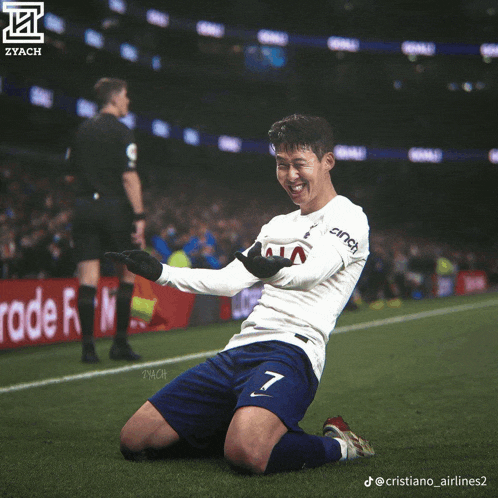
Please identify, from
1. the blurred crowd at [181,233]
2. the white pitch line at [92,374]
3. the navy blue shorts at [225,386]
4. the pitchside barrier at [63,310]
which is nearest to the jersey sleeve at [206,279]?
the navy blue shorts at [225,386]

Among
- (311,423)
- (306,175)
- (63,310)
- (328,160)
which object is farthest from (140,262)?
(63,310)

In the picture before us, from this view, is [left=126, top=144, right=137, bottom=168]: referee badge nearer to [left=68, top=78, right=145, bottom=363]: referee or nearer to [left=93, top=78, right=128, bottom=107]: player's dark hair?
[left=68, top=78, right=145, bottom=363]: referee

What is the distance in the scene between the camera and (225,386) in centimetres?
279

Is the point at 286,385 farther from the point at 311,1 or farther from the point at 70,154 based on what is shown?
the point at 311,1

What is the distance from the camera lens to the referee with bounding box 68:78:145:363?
5.16m

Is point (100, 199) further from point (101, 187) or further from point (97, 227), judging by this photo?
point (97, 227)

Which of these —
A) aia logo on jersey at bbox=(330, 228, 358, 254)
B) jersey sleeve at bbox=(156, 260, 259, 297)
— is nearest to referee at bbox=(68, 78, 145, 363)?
jersey sleeve at bbox=(156, 260, 259, 297)

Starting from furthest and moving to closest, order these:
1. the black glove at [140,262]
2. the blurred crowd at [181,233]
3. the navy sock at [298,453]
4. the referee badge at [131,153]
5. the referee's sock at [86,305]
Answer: the blurred crowd at [181,233] < the referee badge at [131,153] < the referee's sock at [86,305] < the black glove at [140,262] < the navy sock at [298,453]

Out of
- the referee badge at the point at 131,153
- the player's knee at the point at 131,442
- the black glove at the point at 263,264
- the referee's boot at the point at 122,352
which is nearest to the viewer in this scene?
the black glove at the point at 263,264

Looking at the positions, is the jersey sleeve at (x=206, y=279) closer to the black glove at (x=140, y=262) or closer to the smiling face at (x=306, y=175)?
the black glove at (x=140, y=262)

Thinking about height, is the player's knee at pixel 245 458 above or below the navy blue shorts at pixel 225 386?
below

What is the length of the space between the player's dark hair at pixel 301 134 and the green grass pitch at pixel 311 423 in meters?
1.39

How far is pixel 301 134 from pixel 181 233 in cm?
1132

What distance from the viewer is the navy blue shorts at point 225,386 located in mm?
2656
